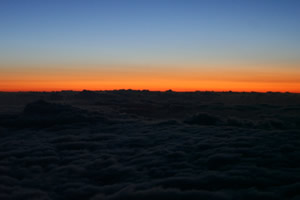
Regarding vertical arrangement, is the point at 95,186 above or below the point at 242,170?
below

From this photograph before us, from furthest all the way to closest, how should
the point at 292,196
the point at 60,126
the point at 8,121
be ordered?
the point at 8,121 < the point at 60,126 < the point at 292,196

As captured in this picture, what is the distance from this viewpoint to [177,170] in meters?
5.52

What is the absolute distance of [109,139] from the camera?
9.29m

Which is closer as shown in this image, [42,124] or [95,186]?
[95,186]

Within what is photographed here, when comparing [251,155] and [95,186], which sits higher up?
[251,155]

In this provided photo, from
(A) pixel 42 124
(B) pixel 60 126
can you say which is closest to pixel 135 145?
(B) pixel 60 126

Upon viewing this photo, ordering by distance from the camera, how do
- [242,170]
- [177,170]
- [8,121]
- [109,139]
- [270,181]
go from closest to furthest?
[270,181] → [242,170] → [177,170] → [109,139] → [8,121]

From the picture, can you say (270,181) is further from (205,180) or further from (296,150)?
(296,150)

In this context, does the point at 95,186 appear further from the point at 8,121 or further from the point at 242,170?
the point at 8,121

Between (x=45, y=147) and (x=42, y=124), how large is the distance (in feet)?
18.6

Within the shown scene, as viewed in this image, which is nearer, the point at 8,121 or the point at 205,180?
the point at 205,180

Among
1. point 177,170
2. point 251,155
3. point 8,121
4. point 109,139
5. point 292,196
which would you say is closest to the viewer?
point 292,196

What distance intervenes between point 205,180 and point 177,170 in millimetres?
868

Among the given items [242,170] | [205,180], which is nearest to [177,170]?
[205,180]
